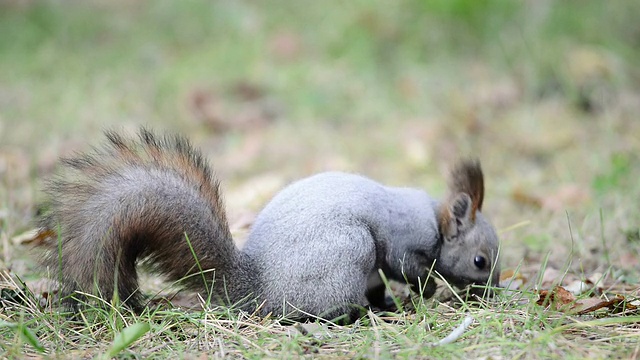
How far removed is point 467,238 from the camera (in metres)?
2.77

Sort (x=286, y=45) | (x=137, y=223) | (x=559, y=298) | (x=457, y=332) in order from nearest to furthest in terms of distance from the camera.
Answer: (x=457, y=332)
(x=137, y=223)
(x=559, y=298)
(x=286, y=45)

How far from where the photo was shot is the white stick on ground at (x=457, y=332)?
1938 millimetres

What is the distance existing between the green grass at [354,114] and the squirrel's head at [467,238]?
26cm

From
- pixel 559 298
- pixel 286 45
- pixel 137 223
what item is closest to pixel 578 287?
pixel 559 298

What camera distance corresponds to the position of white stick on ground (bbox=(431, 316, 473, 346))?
194 centimetres

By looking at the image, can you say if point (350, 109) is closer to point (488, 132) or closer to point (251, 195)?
point (488, 132)

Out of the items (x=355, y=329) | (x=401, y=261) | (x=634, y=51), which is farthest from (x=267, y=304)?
(x=634, y=51)

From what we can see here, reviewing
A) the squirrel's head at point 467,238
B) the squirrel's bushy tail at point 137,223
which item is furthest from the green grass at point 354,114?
the squirrel's head at point 467,238

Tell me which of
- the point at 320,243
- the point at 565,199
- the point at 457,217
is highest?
the point at 320,243

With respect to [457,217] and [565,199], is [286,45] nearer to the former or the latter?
[565,199]

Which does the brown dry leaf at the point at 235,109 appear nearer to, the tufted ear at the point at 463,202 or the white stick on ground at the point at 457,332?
the tufted ear at the point at 463,202

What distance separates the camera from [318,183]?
2543 millimetres

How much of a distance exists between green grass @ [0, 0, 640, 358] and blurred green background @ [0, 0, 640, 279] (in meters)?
0.02

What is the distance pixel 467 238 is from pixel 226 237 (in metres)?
1.00
